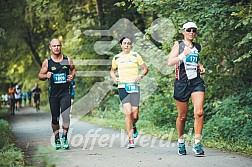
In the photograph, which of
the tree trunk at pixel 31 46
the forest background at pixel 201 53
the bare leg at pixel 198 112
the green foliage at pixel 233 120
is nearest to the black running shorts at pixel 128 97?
the forest background at pixel 201 53

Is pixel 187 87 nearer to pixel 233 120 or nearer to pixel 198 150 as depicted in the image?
pixel 198 150

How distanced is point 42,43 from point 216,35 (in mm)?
24084

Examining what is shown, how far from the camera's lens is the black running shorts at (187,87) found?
786 cm

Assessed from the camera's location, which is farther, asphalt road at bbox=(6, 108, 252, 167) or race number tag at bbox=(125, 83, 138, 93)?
race number tag at bbox=(125, 83, 138, 93)

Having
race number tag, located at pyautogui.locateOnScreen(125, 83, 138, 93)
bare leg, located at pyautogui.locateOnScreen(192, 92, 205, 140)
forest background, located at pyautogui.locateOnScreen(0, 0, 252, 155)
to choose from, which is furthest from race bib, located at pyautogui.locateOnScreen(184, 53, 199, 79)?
race number tag, located at pyautogui.locateOnScreen(125, 83, 138, 93)

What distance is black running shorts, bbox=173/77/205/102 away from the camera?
7.86m

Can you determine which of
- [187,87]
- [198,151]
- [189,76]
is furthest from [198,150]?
[189,76]

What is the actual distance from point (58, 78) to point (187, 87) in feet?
8.59

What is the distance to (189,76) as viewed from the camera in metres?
7.84

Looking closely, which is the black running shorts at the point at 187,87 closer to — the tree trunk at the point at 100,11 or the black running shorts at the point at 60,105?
the black running shorts at the point at 60,105

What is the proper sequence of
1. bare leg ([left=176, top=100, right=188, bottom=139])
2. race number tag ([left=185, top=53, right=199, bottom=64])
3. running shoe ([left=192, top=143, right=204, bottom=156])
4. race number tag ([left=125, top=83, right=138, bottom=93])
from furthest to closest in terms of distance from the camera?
race number tag ([left=125, top=83, right=138, bottom=93]), bare leg ([left=176, top=100, right=188, bottom=139]), race number tag ([left=185, top=53, right=199, bottom=64]), running shoe ([left=192, top=143, right=204, bottom=156])

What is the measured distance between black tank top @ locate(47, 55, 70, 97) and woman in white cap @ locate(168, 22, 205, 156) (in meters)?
2.33

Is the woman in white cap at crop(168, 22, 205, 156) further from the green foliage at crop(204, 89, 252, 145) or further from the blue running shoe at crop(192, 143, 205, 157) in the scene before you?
the green foliage at crop(204, 89, 252, 145)

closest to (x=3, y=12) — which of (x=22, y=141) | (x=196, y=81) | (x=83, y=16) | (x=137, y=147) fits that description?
(x=22, y=141)
